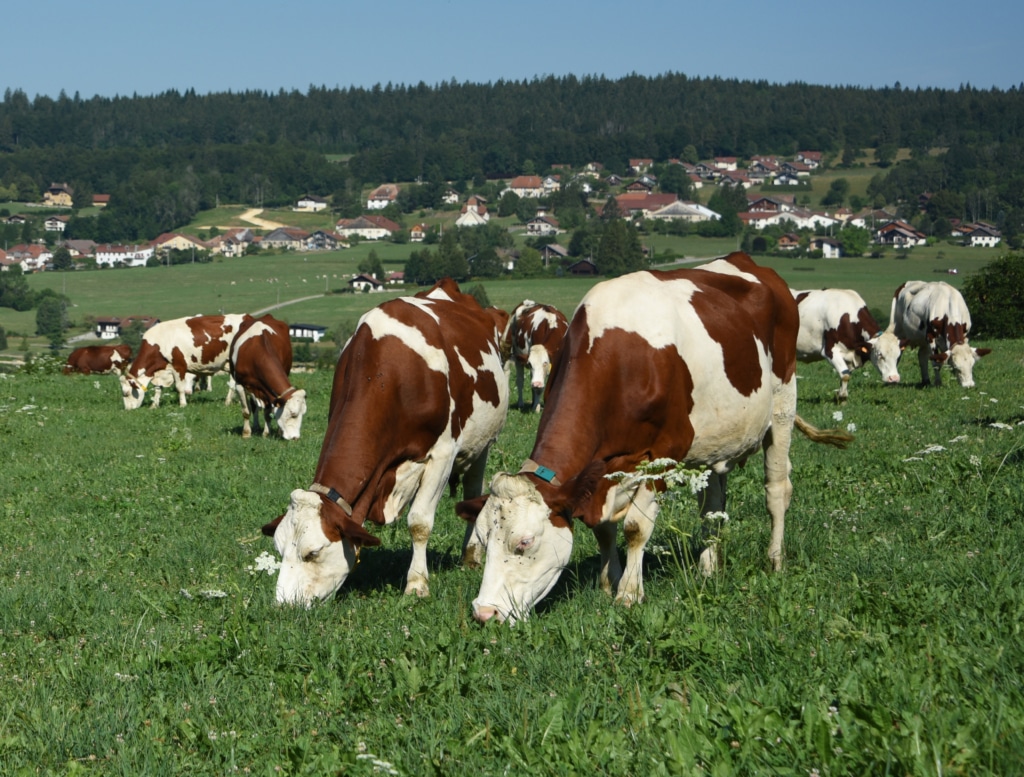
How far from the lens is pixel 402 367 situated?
899cm

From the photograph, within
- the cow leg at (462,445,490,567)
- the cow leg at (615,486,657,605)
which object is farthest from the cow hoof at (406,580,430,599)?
the cow leg at (615,486,657,605)

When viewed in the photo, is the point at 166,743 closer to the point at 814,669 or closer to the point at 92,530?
the point at 814,669

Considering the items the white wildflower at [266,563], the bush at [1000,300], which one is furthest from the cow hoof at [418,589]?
the bush at [1000,300]

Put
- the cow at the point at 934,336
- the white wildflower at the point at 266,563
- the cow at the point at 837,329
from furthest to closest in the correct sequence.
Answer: the cow at the point at 837,329
the cow at the point at 934,336
the white wildflower at the point at 266,563

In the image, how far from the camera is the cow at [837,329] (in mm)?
23859

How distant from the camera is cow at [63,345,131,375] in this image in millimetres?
41625

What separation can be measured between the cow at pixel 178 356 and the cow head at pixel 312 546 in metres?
19.2

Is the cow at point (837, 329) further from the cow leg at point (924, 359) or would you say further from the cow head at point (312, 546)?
the cow head at point (312, 546)

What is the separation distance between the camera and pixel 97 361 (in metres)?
42.3

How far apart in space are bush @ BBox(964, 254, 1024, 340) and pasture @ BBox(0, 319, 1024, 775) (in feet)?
117

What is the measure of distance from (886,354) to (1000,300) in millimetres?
23965

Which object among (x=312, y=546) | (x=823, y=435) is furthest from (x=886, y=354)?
(x=312, y=546)

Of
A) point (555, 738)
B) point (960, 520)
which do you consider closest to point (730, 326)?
point (960, 520)

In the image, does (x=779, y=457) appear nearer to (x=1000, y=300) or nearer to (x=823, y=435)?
(x=823, y=435)
